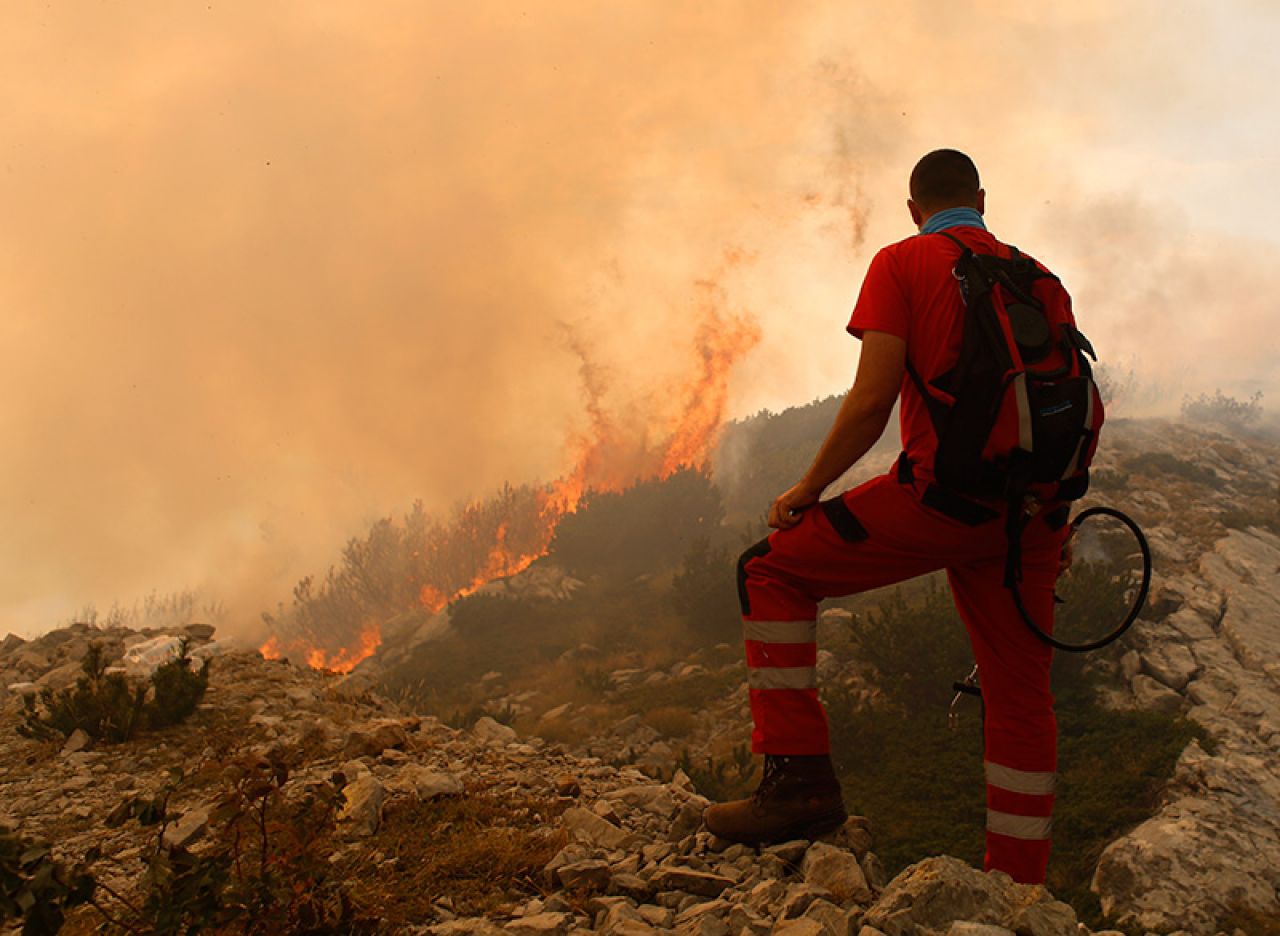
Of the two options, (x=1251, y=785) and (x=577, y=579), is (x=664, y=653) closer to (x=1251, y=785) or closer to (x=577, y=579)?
(x=577, y=579)

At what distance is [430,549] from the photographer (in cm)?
2677

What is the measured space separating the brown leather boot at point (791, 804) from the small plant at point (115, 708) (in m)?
4.17

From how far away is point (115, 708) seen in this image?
460 cm

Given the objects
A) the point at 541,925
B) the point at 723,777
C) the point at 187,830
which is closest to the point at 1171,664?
the point at 723,777


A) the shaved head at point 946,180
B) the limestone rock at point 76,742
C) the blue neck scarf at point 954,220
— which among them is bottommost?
the limestone rock at point 76,742

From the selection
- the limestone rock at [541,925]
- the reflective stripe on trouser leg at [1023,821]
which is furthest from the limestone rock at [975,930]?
the limestone rock at [541,925]

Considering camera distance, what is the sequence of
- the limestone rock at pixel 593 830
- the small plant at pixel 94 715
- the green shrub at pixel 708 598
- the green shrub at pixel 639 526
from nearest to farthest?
the limestone rock at pixel 593 830
the small plant at pixel 94 715
the green shrub at pixel 708 598
the green shrub at pixel 639 526

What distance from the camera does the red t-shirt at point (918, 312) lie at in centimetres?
218

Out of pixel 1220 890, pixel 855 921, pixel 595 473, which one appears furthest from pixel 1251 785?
pixel 595 473

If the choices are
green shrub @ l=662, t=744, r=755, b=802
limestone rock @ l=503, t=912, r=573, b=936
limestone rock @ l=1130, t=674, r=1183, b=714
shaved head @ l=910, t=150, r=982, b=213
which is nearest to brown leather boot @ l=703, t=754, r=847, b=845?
limestone rock @ l=503, t=912, r=573, b=936

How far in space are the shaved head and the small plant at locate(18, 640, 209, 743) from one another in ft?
17.6

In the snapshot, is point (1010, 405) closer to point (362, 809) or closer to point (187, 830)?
point (362, 809)

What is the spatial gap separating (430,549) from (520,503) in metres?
3.78

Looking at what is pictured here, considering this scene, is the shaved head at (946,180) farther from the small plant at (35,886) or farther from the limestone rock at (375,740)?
the limestone rock at (375,740)
